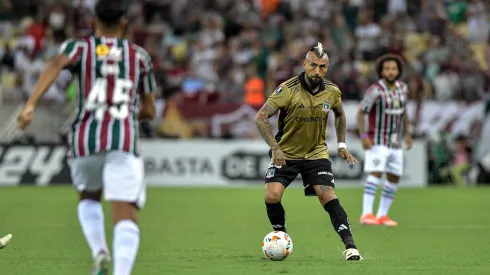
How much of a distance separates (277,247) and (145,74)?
3198 millimetres

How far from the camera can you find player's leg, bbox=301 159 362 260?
10.1 metres

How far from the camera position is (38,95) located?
7074 millimetres

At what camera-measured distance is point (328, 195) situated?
10297 mm

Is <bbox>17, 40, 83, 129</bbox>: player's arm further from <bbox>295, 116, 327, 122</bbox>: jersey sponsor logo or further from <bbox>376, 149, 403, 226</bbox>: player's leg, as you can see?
<bbox>376, 149, 403, 226</bbox>: player's leg

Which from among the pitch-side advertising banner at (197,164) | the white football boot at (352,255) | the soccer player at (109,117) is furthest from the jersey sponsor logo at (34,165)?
the soccer player at (109,117)

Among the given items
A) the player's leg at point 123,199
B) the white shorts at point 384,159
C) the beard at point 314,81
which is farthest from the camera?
the white shorts at point 384,159

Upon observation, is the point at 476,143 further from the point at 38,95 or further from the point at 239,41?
the point at 38,95

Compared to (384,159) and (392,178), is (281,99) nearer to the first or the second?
(384,159)

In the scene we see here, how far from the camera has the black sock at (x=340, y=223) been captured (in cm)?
1009

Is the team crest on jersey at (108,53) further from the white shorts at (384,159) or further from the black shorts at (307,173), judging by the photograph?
the white shorts at (384,159)

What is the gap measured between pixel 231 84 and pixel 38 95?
19.2m

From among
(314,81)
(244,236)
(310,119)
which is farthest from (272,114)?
(244,236)

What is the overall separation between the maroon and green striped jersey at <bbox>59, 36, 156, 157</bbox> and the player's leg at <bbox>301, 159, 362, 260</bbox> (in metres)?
3.42

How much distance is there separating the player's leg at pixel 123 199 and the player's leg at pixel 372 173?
25.9 feet
